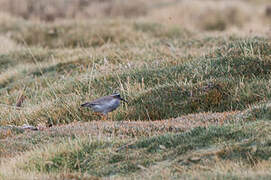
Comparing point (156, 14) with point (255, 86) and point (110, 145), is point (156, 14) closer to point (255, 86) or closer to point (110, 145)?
point (255, 86)

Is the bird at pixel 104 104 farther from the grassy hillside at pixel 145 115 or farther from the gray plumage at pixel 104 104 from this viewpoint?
the grassy hillside at pixel 145 115

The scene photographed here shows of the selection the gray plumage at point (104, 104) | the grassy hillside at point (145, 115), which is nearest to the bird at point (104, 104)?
the gray plumage at point (104, 104)

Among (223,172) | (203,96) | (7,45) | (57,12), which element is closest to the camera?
(223,172)

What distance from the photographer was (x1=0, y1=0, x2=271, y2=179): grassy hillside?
4.28m

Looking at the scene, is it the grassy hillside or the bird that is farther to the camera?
the bird

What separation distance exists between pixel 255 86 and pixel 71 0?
15719 millimetres

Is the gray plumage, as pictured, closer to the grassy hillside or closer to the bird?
the bird

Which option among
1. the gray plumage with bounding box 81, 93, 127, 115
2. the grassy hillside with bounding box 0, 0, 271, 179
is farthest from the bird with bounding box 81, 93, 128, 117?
the grassy hillside with bounding box 0, 0, 271, 179

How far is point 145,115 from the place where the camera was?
6312mm

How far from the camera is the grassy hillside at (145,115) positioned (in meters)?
4.28

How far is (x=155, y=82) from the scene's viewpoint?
23.9ft

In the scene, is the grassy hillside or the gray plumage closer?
the grassy hillside

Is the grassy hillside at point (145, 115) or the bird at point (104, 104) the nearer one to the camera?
the grassy hillside at point (145, 115)

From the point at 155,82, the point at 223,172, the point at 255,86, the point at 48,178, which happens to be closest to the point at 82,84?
the point at 155,82
